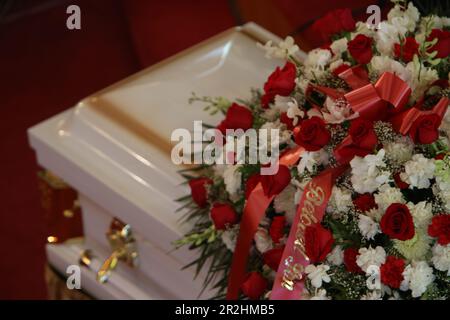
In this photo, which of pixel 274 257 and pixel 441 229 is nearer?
pixel 441 229

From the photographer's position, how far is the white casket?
4.76 feet

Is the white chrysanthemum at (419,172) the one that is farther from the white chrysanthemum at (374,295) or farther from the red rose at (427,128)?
the white chrysanthemum at (374,295)

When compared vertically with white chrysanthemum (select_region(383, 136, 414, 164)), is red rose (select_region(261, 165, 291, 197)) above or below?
below

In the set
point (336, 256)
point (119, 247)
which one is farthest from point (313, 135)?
point (119, 247)

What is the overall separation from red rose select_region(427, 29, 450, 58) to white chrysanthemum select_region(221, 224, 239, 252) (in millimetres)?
396

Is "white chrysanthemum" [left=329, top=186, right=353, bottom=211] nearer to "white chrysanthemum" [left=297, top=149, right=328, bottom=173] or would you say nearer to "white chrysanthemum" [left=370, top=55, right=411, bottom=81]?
"white chrysanthemum" [left=297, top=149, right=328, bottom=173]

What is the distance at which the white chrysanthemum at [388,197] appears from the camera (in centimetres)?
106

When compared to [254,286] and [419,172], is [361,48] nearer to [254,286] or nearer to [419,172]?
[419,172]

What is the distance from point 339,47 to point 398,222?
0.36 meters

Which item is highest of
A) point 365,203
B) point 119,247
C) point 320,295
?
point 365,203

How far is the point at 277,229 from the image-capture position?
1192 mm

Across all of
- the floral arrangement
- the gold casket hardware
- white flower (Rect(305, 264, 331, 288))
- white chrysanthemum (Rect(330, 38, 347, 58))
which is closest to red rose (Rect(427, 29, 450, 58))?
the floral arrangement

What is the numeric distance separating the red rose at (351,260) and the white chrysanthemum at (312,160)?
0.13 metres

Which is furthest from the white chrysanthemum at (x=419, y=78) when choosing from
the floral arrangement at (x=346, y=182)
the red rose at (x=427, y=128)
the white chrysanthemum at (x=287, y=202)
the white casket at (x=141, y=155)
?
the white casket at (x=141, y=155)
